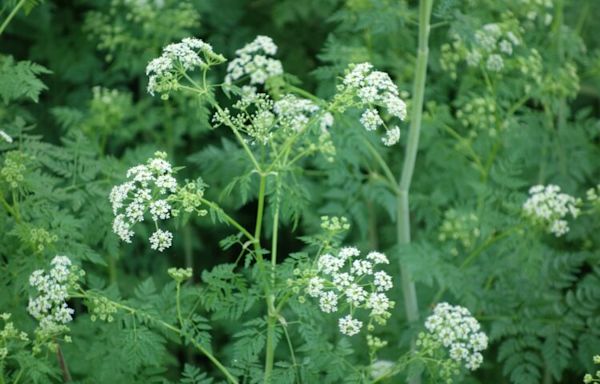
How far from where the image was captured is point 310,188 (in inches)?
234

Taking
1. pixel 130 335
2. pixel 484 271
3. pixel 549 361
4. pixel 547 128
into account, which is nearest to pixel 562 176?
pixel 547 128

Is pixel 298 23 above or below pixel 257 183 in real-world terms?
above

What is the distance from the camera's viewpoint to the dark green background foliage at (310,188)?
4148 mm

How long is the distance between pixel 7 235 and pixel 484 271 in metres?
2.76

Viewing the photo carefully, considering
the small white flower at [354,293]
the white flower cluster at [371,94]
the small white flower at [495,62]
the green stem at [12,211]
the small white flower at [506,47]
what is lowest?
the small white flower at [354,293]

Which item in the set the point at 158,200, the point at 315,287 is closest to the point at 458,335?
the point at 315,287

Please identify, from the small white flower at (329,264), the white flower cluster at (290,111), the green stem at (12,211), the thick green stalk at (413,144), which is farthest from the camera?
the thick green stalk at (413,144)

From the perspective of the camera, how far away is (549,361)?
460 cm

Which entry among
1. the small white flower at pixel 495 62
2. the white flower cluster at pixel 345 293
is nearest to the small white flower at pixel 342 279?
the white flower cluster at pixel 345 293

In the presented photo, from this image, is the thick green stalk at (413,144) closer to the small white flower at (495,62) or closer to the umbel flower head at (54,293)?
the small white flower at (495,62)

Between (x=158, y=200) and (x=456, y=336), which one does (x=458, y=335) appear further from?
(x=158, y=200)

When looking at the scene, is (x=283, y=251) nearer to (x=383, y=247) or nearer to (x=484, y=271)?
(x=383, y=247)

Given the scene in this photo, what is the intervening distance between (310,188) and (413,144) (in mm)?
1182

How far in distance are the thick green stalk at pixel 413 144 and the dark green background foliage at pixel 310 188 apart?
12 cm
